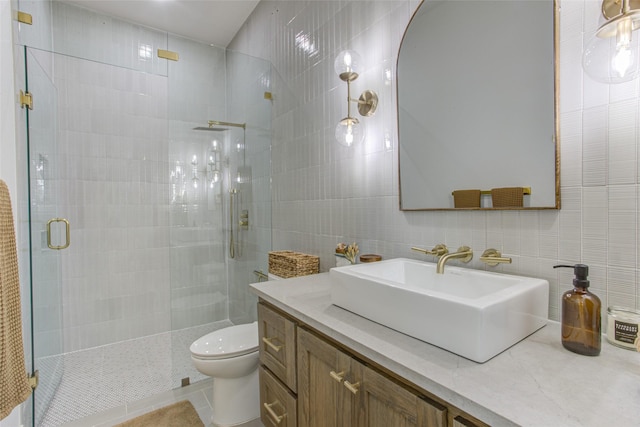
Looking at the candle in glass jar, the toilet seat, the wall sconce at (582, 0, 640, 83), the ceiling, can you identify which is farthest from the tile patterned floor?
the ceiling

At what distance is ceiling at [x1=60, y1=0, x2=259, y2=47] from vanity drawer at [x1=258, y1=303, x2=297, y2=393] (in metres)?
2.58

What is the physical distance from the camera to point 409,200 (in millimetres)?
1356

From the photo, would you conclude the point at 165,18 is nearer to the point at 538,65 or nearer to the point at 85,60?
the point at 85,60

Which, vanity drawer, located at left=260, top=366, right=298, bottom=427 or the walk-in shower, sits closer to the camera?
vanity drawer, located at left=260, top=366, right=298, bottom=427

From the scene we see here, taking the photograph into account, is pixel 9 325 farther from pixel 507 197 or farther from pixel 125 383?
pixel 507 197

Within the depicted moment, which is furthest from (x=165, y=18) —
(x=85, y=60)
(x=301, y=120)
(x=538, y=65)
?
(x=538, y=65)

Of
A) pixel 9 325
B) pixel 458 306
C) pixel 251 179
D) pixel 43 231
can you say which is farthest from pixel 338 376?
pixel 43 231

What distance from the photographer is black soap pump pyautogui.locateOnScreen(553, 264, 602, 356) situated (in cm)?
71

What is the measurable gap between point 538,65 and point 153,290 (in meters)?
3.24

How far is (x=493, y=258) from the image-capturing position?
1042 millimetres

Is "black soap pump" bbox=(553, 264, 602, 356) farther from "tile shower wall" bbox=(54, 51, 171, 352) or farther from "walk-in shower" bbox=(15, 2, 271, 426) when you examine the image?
"tile shower wall" bbox=(54, 51, 171, 352)

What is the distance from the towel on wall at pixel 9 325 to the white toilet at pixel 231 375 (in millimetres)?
727

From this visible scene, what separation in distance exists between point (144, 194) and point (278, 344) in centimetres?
235

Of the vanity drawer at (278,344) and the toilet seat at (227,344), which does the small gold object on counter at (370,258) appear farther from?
the toilet seat at (227,344)
